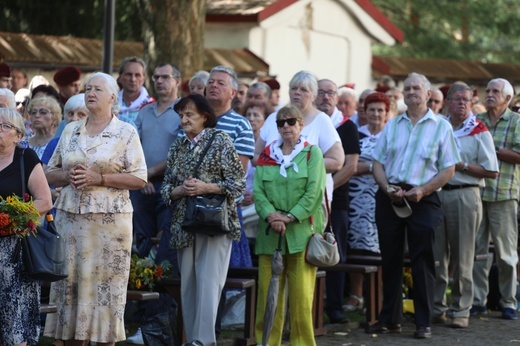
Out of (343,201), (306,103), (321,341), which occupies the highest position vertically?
(306,103)

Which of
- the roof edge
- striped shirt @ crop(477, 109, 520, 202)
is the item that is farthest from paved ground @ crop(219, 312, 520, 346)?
the roof edge

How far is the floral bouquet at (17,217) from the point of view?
8477 millimetres

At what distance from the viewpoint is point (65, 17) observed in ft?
83.3

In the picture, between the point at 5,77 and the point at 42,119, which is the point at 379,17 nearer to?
the point at 5,77

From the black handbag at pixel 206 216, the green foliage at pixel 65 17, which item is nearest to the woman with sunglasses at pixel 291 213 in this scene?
the black handbag at pixel 206 216

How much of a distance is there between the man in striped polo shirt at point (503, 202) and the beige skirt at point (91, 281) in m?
5.18

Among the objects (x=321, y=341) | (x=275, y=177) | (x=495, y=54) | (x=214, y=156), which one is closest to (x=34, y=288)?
(x=214, y=156)

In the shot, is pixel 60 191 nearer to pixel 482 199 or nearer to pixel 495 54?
pixel 482 199

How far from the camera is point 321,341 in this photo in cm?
1147

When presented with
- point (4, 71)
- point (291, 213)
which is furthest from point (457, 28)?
point (291, 213)

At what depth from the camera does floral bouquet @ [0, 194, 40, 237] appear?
848 cm

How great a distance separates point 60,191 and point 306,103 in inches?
104

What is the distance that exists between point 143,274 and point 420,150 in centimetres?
300

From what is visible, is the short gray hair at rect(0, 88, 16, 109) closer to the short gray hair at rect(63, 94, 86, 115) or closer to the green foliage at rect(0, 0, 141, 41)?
the short gray hair at rect(63, 94, 86, 115)
